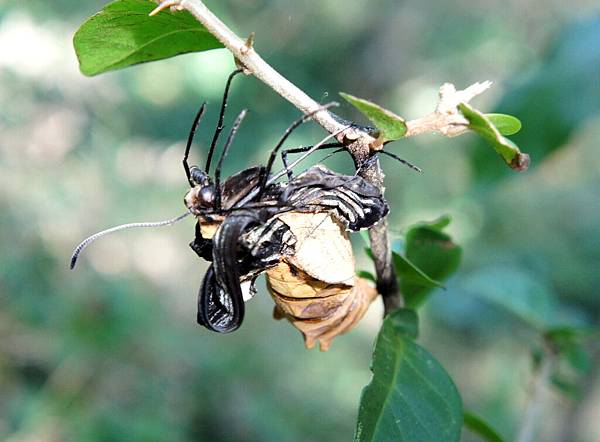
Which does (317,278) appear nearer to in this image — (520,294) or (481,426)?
(481,426)

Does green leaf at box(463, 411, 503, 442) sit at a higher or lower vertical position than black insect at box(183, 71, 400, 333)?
lower

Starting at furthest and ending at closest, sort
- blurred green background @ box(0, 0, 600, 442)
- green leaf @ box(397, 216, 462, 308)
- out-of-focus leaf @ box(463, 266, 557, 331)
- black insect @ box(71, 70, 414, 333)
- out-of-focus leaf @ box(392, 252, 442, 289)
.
→ blurred green background @ box(0, 0, 600, 442) < out-of-focus leaf @ box(463, 266, 557, 331) < green leaf @ box(397, 216, 462, 308) < out-of-focus leaf @ box(392, 252, 442, 289) < black insect @ box(71, 70, 414, 333)

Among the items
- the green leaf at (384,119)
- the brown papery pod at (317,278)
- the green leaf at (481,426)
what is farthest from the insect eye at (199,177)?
the green leaf at (481,426)

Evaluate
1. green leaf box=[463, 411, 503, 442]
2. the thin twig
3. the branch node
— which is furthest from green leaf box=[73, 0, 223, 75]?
the thin twig

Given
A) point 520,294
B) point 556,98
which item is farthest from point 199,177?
point 556,98

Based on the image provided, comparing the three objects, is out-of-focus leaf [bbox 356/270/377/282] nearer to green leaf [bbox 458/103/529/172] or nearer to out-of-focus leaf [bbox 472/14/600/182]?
green leaf [bbox 458/103/529/172]

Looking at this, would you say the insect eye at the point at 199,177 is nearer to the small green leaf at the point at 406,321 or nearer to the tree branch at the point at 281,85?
the tree branch at the point at 281,85
